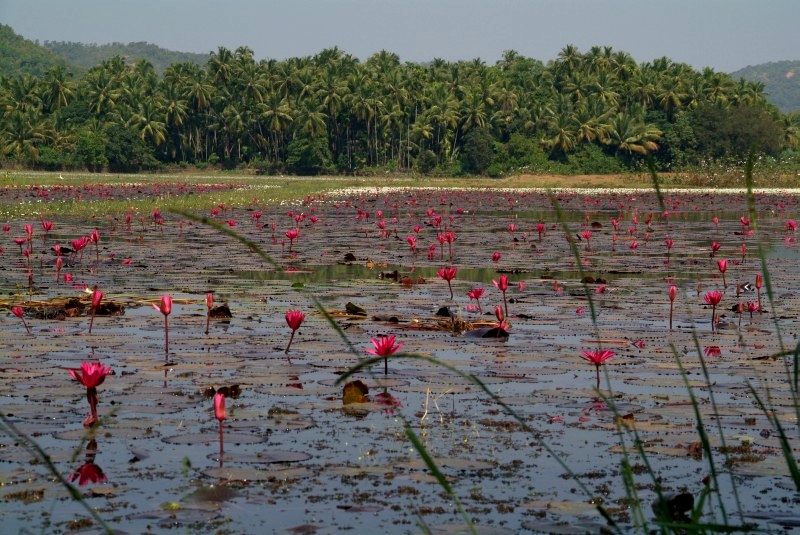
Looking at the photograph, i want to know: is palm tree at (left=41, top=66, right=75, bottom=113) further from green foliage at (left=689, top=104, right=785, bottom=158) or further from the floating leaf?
the floating leaf

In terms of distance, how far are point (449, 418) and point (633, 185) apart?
60.6m

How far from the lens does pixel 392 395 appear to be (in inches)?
237

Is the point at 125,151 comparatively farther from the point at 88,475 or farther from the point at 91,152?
the point at 88,475

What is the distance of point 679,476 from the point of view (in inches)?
173

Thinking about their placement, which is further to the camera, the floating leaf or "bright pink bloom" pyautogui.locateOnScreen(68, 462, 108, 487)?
the floating leaf

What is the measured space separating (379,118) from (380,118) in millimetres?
390

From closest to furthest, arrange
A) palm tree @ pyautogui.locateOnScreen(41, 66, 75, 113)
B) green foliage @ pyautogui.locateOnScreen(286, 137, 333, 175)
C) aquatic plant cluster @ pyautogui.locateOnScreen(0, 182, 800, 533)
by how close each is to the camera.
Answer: aquatic plant cluster @ pyautogui.locateOnScreen(0, 182, 800, 533)
green foliage @ pyautogui.locateOnScreen(286, 137, 333, 175)
palm tree @ pyautogui.locateOnScreen(41, 66, 75, 113)

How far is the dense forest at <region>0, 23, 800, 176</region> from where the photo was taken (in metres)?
90.7

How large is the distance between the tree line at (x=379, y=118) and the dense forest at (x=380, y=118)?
5.8 inches

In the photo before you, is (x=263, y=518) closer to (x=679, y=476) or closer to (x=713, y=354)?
(x=679, y=476)

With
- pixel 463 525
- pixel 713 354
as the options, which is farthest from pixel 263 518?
pixel 713 354

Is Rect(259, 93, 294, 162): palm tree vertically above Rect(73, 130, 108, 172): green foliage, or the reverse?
Rect(259, 93, 294, 162): palm tree

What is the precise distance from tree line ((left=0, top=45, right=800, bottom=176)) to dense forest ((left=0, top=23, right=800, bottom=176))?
0.15m

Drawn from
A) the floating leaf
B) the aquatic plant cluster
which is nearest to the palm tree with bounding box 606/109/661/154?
the aquatic plant cluster
